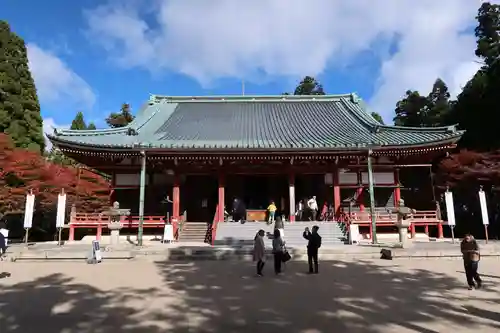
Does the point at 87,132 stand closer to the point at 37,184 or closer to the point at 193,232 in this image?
the point at 37,184

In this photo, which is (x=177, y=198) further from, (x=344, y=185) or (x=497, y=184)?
(x=497, y=184)

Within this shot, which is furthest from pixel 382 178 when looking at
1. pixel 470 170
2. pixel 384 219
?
pixel 470 170

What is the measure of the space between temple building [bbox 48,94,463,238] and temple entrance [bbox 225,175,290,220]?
57 millimetres

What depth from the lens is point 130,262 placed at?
1166 centimetres

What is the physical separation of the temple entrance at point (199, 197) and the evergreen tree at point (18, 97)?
1281 centimetres

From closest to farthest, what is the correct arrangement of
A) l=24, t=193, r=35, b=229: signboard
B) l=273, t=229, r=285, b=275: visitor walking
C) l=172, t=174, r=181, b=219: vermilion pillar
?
1. l=273, t=229, r=285, b=275: visitor walking
2. l=24, t=193, r=35, b=229: signboard
3. l=172, t=174, r=181, b=219: vermilion pillar

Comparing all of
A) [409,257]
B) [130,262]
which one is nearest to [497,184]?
[409,257]

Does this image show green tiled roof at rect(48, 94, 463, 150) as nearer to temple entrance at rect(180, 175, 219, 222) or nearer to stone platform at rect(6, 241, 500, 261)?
temple entrance at rect(180, 175, 219, 222)

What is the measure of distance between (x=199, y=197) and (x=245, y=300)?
46.4ft

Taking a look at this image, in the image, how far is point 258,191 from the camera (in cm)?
2134

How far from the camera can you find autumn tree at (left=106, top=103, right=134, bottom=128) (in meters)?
44.6

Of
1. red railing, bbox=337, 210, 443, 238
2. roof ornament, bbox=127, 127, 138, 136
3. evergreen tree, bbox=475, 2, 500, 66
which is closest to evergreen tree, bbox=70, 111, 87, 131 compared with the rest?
roof ornament, bbox=127, 127, 138, 136

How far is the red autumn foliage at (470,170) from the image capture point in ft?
65.0

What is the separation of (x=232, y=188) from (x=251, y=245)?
6.75 meters
